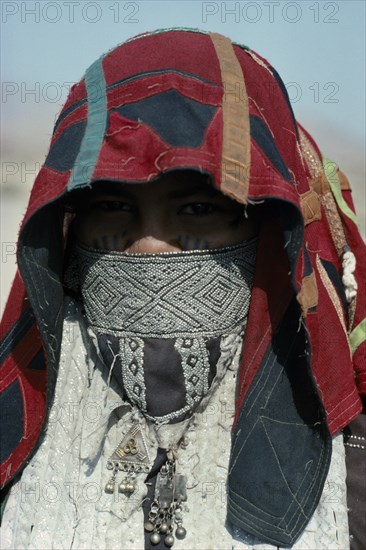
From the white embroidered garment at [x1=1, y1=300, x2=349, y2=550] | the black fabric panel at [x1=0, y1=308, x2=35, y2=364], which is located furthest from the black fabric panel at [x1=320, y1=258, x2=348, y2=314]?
the black fabric panel at [x1=0, y1=308, x2=35, y2=364]

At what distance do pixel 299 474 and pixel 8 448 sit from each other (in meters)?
0.77

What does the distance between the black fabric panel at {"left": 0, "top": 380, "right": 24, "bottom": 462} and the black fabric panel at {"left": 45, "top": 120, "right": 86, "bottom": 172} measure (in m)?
0.65

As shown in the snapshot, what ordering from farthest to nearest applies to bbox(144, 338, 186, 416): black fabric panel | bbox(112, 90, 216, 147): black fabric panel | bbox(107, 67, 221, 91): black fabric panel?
bbox(144, 338, 186, 416): black fabric panel
bbox(107, 67, 221, 91): black fabric panel
bbox(112, 90, 216, 147): black fabric panel

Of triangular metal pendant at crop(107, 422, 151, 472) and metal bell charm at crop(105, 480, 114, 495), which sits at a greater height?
triangular metal pendant at crop(107, 422, 151, 472)

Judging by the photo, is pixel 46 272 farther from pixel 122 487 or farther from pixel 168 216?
pixel 122 487

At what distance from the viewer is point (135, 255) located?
204 centimetres

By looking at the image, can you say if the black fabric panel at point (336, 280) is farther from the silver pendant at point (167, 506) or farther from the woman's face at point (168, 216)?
the silver pendant at point (167, 506)

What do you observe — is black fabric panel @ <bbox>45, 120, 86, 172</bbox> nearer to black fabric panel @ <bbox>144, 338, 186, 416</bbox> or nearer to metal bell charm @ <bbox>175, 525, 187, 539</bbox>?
black fabric panel @ <bbox>144, 338, 186, 416</bbox>

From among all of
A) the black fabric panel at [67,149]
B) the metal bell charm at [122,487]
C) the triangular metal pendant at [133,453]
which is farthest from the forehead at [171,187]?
the metal bell charm at [122,487]

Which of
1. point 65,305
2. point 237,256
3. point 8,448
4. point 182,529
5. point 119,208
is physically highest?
point 119,208

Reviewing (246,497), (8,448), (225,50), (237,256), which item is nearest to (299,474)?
(246,497)

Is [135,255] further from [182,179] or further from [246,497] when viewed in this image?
[246,497]

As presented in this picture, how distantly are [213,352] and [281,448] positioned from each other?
0.30m

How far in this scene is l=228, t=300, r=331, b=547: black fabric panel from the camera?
2.02 meters
